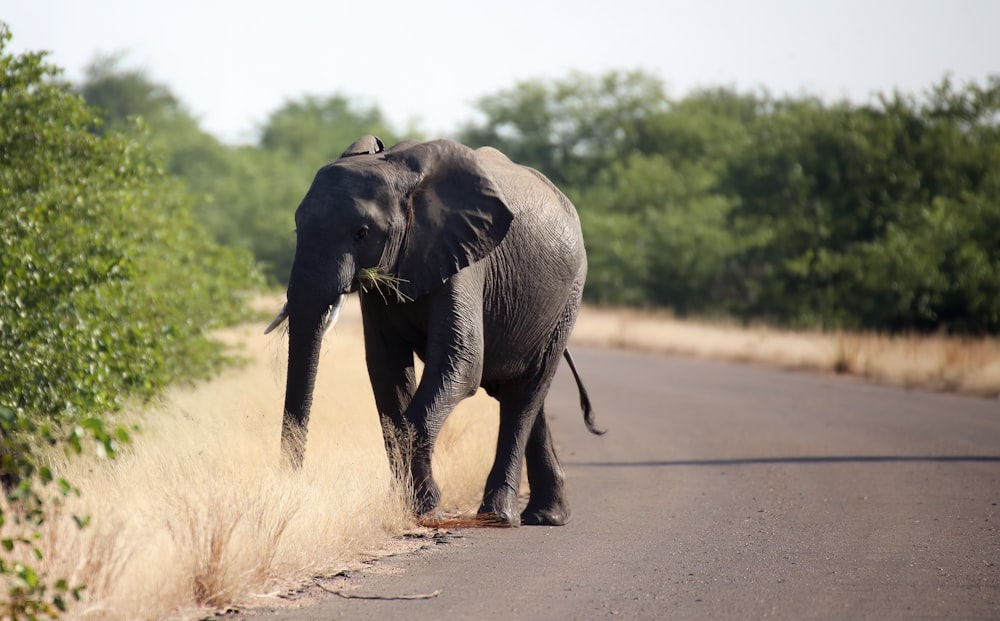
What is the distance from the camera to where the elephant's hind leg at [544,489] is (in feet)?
30.0

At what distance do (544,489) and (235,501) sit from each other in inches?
118

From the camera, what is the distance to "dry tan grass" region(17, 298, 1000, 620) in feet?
18.9

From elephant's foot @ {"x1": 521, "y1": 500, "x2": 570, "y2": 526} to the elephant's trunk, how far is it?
181cm

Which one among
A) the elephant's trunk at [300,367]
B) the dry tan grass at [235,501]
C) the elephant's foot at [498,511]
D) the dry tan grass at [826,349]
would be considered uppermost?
the elephant's trunk at [300,367]

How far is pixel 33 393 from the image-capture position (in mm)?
10492

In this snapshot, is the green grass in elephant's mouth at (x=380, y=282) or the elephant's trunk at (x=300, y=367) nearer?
the elephant's trunk at (x=300, y=367)

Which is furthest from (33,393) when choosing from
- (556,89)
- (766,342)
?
(556,89)

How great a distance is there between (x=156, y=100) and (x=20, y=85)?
60.2m

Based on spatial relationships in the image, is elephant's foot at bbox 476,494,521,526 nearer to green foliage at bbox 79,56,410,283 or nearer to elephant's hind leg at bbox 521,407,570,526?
elephant's hind leg at bbox 521,407,570,526

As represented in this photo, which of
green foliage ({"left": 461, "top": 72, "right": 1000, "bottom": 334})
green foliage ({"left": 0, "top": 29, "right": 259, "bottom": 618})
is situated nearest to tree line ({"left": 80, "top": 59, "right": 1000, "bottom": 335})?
green foliage ({"left": 461, "top": 72, "right": 1000, "bottom": 334})

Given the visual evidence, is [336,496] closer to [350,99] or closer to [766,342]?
[766,342]

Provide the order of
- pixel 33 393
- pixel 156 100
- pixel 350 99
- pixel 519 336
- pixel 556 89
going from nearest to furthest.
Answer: pixel 519 336
pixel 33 393
pixel 556 89
pixel 156 100
pixel 350 99

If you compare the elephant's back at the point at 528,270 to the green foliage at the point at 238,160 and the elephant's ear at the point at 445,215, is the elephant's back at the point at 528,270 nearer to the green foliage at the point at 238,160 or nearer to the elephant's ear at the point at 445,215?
the elephant's ear at the point at 445,215

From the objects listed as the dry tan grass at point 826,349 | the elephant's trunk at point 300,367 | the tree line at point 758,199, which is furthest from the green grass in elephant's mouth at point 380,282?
the dry tan grass at point 826,349
